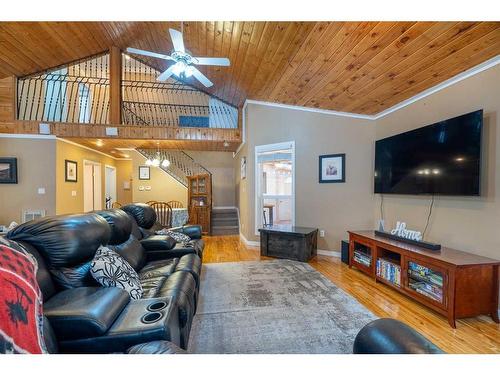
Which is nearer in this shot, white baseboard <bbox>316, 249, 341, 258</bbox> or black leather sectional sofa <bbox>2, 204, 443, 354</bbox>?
black leather sectional sofa <bbox>2, 204, 443, 354</bbox>

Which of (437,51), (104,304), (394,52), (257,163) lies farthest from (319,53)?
(104,304)

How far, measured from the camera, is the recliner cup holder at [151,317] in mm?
1189

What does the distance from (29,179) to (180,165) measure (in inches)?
162

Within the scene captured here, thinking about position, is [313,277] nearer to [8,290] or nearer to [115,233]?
[115,233]

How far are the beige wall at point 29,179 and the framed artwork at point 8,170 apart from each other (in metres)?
0.07

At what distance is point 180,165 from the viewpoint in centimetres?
855

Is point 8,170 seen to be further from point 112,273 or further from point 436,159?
point 436,159

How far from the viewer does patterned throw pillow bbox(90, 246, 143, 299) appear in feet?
5.31

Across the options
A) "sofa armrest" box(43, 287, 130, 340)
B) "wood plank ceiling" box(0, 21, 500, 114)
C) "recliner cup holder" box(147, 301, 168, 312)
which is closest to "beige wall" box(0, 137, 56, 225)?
"wood plank ceiling" box(0, 21, 500, 114)

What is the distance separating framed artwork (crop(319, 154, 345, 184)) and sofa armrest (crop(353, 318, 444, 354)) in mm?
3516

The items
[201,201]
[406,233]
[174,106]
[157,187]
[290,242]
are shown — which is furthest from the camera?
[157,187]

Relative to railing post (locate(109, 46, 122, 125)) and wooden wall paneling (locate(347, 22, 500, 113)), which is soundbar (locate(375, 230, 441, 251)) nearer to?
wooden wall paneling (locate(347, 22, 500, 113))

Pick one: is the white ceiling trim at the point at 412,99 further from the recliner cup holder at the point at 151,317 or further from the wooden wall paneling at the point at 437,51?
the recliner cup holder at the point at 151,317
